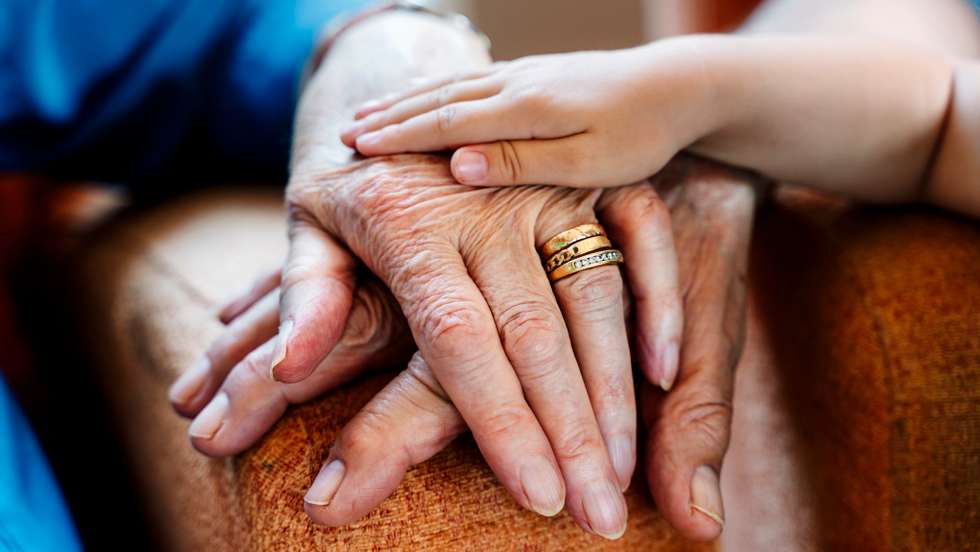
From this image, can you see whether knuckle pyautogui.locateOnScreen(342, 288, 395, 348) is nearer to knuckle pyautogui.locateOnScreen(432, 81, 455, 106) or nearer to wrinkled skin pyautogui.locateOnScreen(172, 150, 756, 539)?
wrinkled skin pyautogui.locateOnScreen(172, 150, 756, 539)

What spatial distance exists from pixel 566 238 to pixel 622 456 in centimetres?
15

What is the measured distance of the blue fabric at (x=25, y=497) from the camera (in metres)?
0.61

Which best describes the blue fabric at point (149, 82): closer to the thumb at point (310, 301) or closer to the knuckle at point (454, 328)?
the thumb at point (310, 301)

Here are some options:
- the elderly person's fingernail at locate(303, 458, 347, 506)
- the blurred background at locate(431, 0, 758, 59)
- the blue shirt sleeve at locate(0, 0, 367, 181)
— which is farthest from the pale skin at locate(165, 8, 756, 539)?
the blurred background at locate(431, 0, 758, 59)

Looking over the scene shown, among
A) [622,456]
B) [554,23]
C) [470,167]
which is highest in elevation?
[470,167]

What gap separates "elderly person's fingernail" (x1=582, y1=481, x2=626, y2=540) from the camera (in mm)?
511

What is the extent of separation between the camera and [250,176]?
43.3 inches

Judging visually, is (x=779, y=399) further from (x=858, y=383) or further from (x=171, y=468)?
(x=171, y=468)

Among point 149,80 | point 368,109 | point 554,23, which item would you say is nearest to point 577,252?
point 368,109

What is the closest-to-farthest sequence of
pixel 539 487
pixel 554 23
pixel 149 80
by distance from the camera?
pixel 539 487
pixel 149 80
pixel 554 23

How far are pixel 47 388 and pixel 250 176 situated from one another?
0.41 m

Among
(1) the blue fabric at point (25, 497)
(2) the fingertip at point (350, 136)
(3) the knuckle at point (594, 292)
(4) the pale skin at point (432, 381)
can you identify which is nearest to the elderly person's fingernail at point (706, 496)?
(4) the pale skin at point (432, 381)

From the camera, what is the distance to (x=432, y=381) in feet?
1.81

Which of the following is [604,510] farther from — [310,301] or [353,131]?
[353,131]
